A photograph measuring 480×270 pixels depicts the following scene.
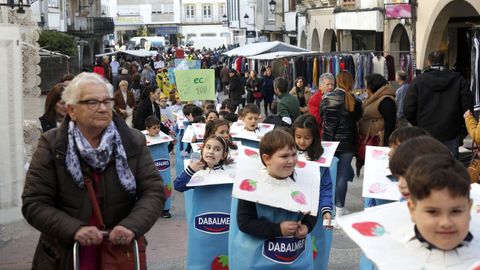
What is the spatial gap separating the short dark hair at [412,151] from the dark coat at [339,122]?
5.88 metres

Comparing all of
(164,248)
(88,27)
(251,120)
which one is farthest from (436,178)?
(88,27)

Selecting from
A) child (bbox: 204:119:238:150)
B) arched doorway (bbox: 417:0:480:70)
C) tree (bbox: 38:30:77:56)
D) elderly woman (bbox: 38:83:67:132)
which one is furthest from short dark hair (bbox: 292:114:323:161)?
tree (bbox: 38:30:77:56)

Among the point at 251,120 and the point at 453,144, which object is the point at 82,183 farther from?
the point at 453,144

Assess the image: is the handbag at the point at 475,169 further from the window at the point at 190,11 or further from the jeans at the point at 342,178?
the window at the point at 190,11

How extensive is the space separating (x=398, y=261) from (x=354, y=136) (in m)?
Answer: 6.70

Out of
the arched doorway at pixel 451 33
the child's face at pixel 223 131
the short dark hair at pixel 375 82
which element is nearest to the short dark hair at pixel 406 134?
the child's face at pixel 223 131

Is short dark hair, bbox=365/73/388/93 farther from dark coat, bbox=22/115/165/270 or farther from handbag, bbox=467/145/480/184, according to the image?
dark coat, bbox=22/115/165/270

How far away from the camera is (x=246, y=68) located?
31859mm

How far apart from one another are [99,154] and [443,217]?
66.5 inches

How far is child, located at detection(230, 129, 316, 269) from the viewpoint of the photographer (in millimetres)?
4699

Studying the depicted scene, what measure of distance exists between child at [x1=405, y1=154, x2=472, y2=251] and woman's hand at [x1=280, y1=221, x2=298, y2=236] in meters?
1.49

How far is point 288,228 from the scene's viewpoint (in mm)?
4578

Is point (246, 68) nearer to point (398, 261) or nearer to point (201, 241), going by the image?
point (201, 241)

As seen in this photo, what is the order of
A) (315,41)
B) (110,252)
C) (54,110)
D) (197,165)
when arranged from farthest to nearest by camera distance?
(315,41) < (54,110) < (197,165) < (110,252)
